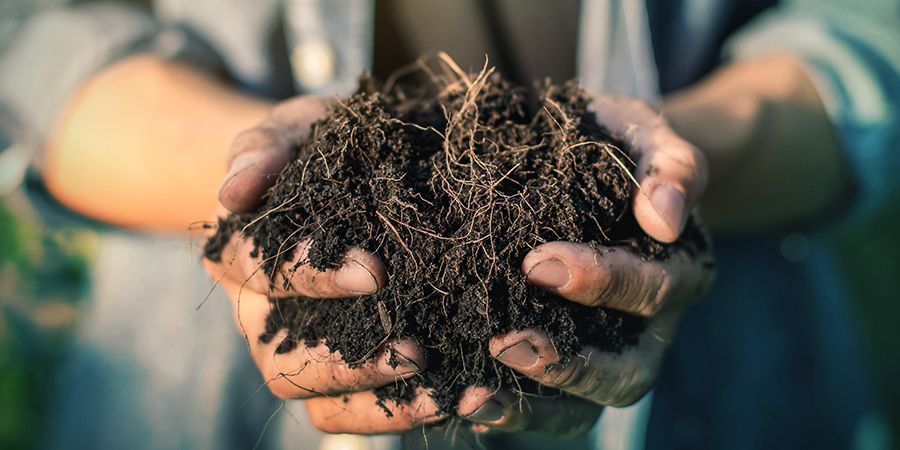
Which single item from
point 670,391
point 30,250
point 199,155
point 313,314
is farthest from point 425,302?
point 30,250

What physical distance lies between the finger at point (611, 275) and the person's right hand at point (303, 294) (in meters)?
0.17

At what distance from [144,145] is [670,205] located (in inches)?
40.2

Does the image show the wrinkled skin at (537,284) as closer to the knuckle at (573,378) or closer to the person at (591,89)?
the knuckle at (573,378)

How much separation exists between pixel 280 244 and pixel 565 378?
38 cm

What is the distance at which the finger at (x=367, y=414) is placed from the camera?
30.5 inches

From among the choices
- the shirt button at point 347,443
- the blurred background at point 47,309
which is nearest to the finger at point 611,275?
the shirt button at point 347,443

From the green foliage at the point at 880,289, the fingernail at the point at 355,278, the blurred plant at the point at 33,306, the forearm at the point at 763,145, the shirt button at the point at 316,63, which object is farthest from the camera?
the green foliage at the point at 880,289

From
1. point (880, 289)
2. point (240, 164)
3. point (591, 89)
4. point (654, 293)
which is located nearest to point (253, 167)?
point (240, 164)

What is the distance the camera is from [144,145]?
1.25 m

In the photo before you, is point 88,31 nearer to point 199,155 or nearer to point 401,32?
point 199,155

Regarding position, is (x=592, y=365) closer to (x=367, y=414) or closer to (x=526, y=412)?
(x=526, y=412)

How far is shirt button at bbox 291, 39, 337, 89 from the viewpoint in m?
1.29

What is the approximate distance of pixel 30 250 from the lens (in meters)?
A: 2.44

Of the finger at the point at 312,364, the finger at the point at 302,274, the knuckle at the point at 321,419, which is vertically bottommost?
the knuckle at the point at 321,419
